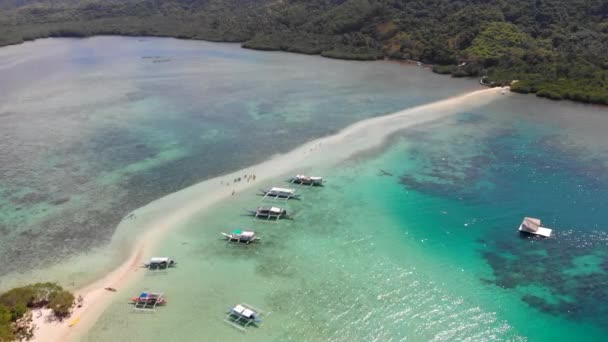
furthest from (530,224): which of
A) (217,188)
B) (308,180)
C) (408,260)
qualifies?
(217,188)

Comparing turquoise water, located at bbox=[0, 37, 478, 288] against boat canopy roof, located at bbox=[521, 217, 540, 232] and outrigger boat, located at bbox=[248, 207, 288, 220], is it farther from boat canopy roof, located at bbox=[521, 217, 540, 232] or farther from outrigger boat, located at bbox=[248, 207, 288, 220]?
boat canopy roof, located at bbox=[521, 217, 540, 232]

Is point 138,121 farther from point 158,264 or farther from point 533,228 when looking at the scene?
point 533,228

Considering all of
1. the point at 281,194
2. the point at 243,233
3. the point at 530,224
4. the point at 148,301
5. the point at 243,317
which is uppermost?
the point at 530,224

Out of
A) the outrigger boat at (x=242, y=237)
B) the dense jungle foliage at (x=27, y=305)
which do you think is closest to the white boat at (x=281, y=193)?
the outrigger boat at (x=242, y=237)

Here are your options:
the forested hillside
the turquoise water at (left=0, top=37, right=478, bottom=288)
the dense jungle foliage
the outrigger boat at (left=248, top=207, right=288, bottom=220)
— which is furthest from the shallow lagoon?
the forested hillside

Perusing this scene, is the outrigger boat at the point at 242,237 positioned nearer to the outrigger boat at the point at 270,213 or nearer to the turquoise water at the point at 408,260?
the turquoise water at the point at 408,260

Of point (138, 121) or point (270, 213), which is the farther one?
point (138, 121)

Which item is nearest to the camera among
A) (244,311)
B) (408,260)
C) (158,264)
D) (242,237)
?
(244,311)
